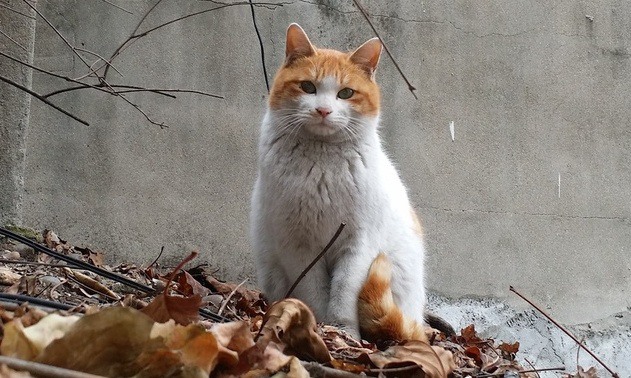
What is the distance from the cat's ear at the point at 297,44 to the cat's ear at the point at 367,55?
0.18 m

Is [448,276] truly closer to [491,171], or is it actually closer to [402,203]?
[491,171]

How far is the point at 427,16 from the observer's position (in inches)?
188

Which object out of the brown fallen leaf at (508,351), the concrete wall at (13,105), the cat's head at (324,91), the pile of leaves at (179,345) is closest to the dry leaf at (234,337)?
the pile of leaves at (179,345)

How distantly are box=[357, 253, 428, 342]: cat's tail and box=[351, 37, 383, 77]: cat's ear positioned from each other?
2.65 feet

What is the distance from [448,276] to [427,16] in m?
1.61

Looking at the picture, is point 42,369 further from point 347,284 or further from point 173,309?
point 347,284

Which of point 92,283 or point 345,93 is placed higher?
point 345,93

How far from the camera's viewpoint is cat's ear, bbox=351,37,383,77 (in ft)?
10.2

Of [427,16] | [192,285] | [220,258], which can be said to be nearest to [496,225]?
[427,16]

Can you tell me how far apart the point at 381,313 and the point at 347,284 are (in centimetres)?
28

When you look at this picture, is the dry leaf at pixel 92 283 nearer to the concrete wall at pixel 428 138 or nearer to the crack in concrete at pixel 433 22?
the concrete wall at pixel 428 138

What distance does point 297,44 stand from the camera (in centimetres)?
312

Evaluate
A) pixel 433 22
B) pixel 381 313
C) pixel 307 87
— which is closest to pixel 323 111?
pixel 307 87

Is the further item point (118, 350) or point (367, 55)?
point (367, 55)
